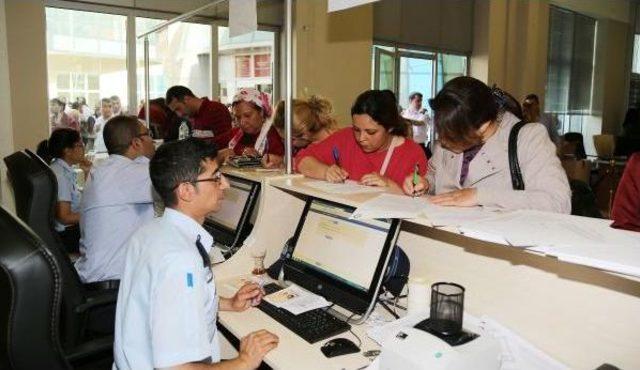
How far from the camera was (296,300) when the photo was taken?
5.34ft

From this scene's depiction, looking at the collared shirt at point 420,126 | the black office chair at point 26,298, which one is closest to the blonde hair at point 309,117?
the black office chair at point 26,298

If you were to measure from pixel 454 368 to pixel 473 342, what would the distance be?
→ 101 mm

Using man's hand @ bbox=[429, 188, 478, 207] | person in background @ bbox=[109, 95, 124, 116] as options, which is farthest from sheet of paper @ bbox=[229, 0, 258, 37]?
person in background @ bbox=[109, 95, 124, 116]

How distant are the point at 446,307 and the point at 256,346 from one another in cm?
49

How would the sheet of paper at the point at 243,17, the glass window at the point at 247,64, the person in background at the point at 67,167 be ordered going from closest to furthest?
the sheet of paper at the point at 243,17
the person in background at the point at 67,167
the glass window at the point at 247,64

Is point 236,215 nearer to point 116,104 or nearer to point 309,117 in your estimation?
point 309,117

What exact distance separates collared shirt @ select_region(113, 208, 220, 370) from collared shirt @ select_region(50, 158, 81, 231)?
222cm

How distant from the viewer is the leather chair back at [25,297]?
0.96m

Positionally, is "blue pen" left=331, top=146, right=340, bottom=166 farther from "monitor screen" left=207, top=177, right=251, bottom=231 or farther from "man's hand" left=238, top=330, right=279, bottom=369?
"man's hand" left=238, top=330, right=279, bottom=369

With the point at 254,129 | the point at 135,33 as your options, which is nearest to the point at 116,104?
the point at 135,33

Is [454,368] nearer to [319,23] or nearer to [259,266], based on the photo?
[259,266]

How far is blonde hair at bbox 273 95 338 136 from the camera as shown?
2.80m

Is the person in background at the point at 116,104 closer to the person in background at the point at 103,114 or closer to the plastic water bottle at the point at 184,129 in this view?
the person in background at the point at 103,114

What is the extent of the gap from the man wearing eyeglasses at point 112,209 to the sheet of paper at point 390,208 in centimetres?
127
